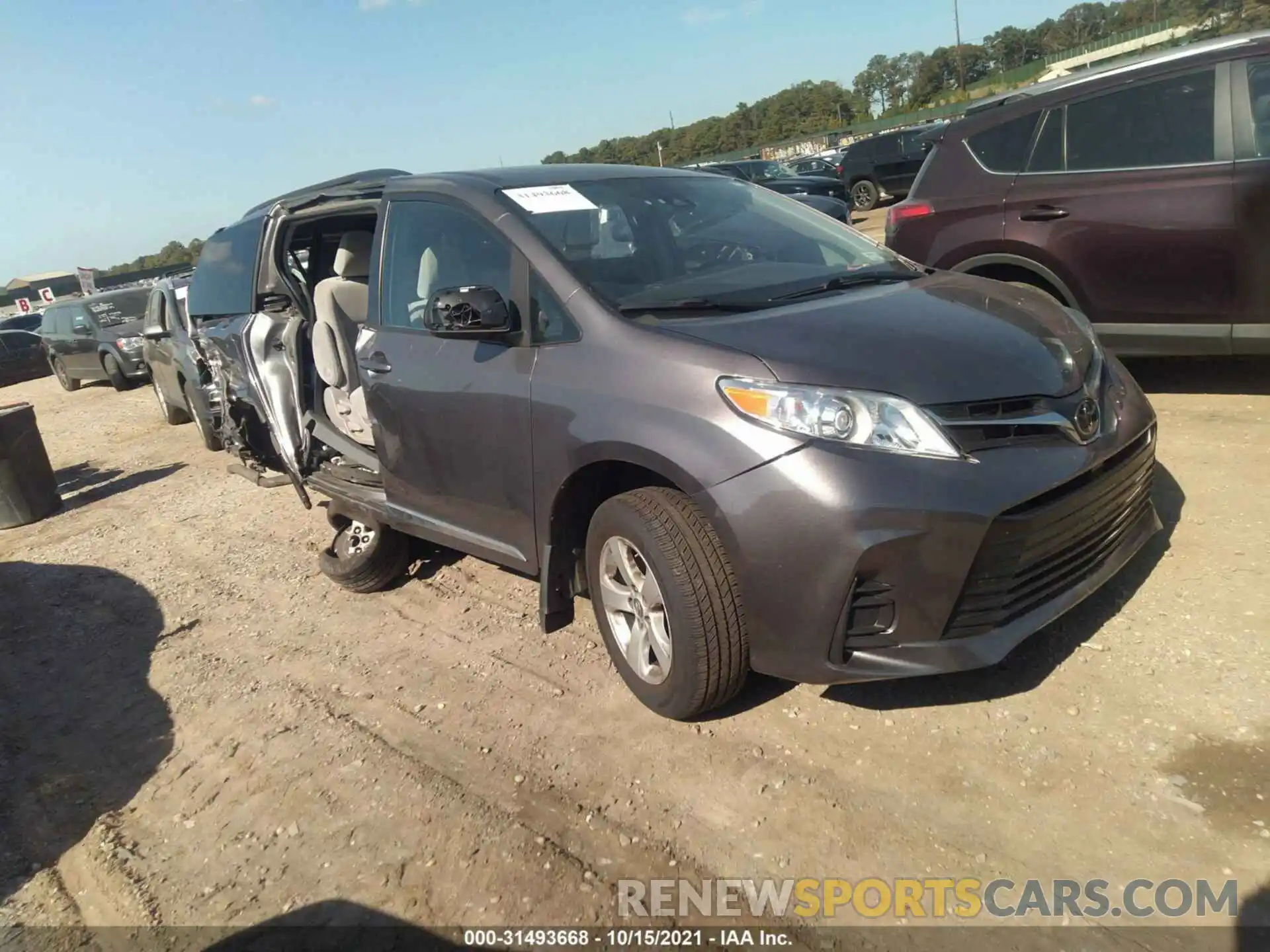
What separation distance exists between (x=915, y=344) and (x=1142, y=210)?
2.98m

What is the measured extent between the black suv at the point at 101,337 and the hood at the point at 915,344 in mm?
13222

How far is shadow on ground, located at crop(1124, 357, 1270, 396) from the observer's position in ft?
17.3

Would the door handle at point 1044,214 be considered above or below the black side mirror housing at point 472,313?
below

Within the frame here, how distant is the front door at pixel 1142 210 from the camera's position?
15.2 ft

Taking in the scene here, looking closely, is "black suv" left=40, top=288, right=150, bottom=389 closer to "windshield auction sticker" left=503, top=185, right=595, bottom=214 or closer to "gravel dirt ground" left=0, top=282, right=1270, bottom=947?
"gravel dirt ground" left=0, top=282, right=1270, bottom=947

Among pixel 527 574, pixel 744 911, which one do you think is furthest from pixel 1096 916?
pixel 527 574

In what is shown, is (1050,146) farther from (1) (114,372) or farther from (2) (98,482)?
(1) (114,372)

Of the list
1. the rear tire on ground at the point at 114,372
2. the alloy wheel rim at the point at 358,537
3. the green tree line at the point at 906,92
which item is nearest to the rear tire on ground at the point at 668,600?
the alloy wheel rim at the point at 358,537

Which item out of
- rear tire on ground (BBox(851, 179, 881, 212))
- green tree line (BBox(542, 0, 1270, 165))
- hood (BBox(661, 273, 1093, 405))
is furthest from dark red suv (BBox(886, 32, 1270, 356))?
green tree line (BBox(542, 0, 1270, 165))

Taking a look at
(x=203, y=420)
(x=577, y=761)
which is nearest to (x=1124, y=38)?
(x=203, y=420)

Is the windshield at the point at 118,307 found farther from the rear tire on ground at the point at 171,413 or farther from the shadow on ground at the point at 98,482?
the shadow on ground at the point at 98,482

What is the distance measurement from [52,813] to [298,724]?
2.80 feet

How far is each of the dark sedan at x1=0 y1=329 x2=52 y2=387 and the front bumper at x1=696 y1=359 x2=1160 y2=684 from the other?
74.4 ft

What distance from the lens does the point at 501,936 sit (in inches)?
89.9
